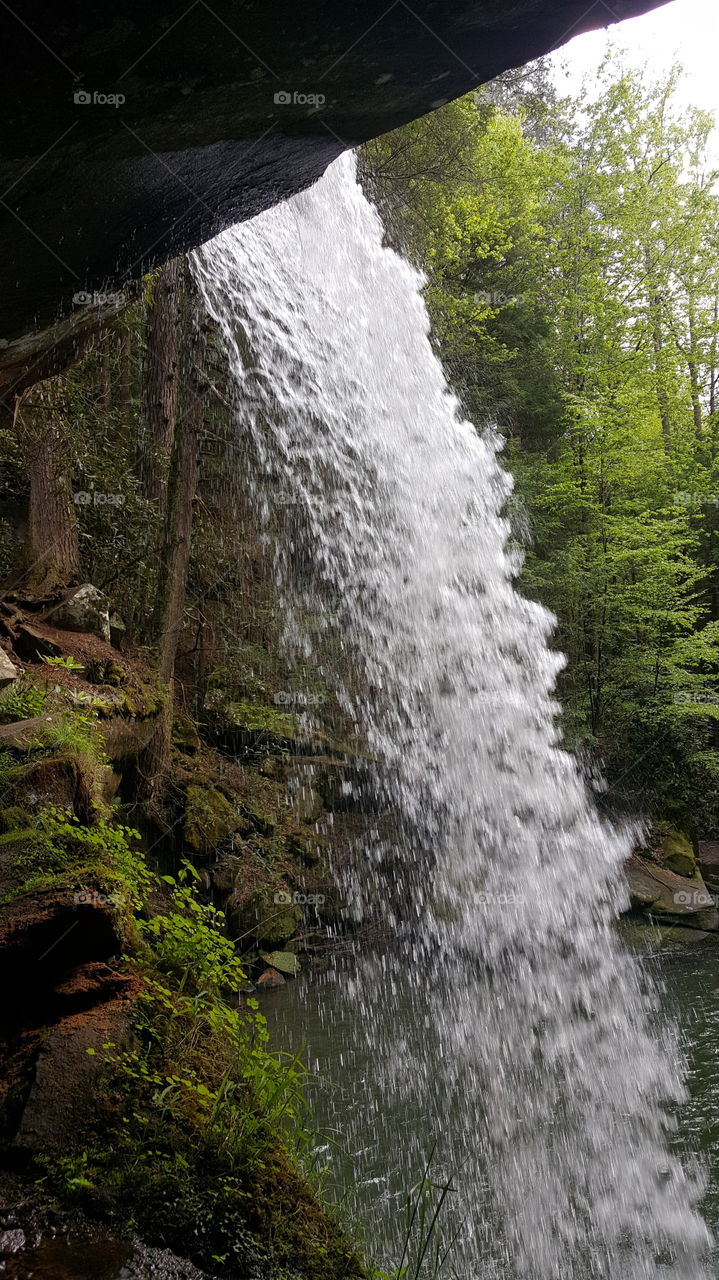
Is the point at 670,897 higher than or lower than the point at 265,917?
lower

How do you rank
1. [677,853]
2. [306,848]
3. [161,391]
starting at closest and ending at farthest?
[161,391], [306,848], [677,853]

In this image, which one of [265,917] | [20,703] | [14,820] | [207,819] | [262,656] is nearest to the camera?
[14,820]

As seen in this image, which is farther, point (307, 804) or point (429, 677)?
point (307, 804)

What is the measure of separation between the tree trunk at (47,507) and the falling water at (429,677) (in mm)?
2854

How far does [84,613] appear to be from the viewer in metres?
7.61

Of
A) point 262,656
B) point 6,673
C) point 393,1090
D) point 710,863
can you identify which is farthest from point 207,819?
point 710,863

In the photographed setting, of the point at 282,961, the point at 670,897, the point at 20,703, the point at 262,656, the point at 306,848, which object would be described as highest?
the point at 20,703

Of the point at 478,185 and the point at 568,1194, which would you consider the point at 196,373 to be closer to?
the point at 568,1194

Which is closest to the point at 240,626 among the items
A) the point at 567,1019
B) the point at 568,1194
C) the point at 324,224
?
the point at 324,224

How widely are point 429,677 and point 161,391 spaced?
16.5 feet

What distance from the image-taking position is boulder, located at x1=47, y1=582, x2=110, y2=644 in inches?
292

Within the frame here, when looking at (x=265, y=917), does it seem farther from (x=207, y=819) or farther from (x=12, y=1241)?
(x=12, y=1241)

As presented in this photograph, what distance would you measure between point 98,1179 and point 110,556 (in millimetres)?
7117

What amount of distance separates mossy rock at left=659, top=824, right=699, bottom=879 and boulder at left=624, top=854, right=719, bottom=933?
277 mm
